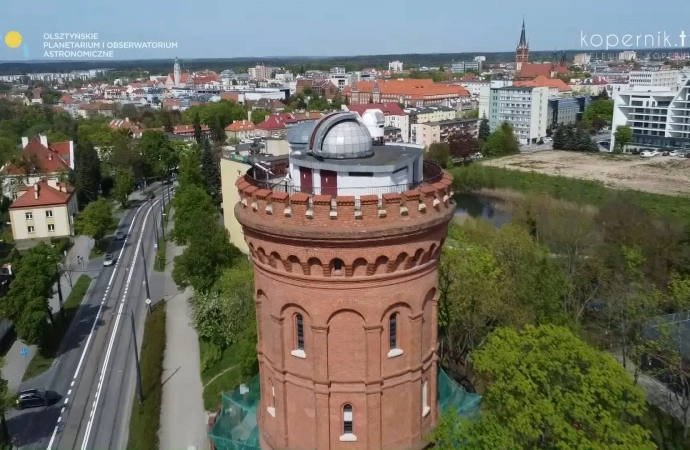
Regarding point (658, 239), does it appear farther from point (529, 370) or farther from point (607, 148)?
point (607, 148)

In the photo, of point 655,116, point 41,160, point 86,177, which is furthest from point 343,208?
point 655,116

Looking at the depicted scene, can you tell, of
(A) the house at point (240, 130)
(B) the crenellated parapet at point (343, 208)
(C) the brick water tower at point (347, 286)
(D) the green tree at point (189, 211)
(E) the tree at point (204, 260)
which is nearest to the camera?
(B) the crenellated parapet at point (343, 208)

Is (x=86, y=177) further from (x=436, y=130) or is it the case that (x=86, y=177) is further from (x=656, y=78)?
(x=656, y=78)

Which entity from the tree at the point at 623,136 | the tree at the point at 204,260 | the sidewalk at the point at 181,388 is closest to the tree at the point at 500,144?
the tree at the point at 623,136

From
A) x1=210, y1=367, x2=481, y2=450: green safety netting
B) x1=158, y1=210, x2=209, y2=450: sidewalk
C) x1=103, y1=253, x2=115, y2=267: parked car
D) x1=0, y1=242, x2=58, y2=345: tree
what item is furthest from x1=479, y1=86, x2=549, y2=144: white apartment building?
x1=210, y1=367, x2=481, y2=450: green safety netting

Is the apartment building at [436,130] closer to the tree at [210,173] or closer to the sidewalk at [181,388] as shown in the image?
the tree at [210,173]

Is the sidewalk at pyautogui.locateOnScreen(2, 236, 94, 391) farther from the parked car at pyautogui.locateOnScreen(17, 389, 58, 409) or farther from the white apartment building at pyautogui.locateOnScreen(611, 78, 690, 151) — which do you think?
the white apartment building at pyautogui.locateOnScreen(611, 78, 690, 151)

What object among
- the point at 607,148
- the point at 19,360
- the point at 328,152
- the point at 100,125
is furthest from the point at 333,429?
the point at 607,148
